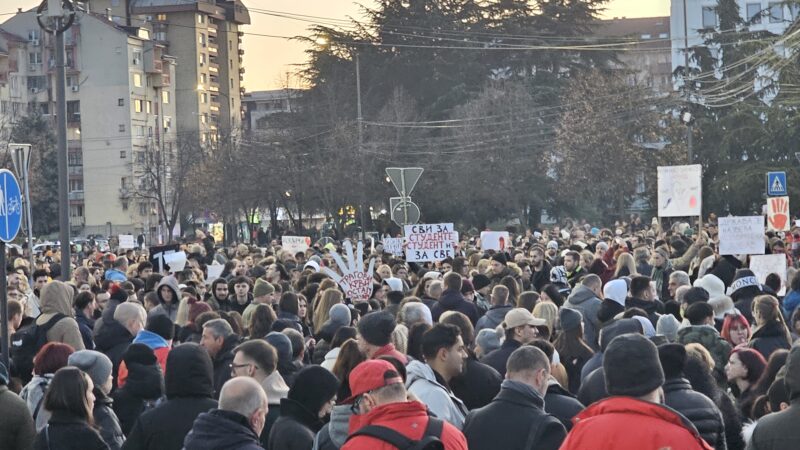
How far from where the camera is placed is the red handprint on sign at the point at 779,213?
27.7 metres

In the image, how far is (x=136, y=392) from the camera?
31.5ft

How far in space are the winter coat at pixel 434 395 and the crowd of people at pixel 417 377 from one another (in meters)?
0.01

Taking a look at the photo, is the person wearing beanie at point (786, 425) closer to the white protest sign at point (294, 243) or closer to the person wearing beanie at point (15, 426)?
the person wearing beanie at point (15, 426)

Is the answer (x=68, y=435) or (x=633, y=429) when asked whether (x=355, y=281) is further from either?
(x=633, y=429)

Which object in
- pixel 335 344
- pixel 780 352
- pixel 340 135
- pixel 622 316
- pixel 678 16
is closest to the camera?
pixel 780 352

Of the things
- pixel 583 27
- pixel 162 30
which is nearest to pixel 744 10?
pixel 583 27

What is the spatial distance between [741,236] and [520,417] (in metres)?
14.1

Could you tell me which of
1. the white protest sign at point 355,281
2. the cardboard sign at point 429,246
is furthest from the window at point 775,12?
the white protest sign at point 355,281

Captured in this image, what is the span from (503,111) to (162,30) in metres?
60.4

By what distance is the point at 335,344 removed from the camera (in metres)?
10.3

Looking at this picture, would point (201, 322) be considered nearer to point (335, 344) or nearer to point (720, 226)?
point (335, 344)

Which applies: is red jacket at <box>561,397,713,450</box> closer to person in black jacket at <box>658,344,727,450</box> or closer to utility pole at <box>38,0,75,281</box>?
person in black jacket at <box>658,344,727,450</box>

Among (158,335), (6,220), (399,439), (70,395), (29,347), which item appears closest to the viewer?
(399,439)

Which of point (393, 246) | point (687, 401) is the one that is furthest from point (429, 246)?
point (687, 401)
